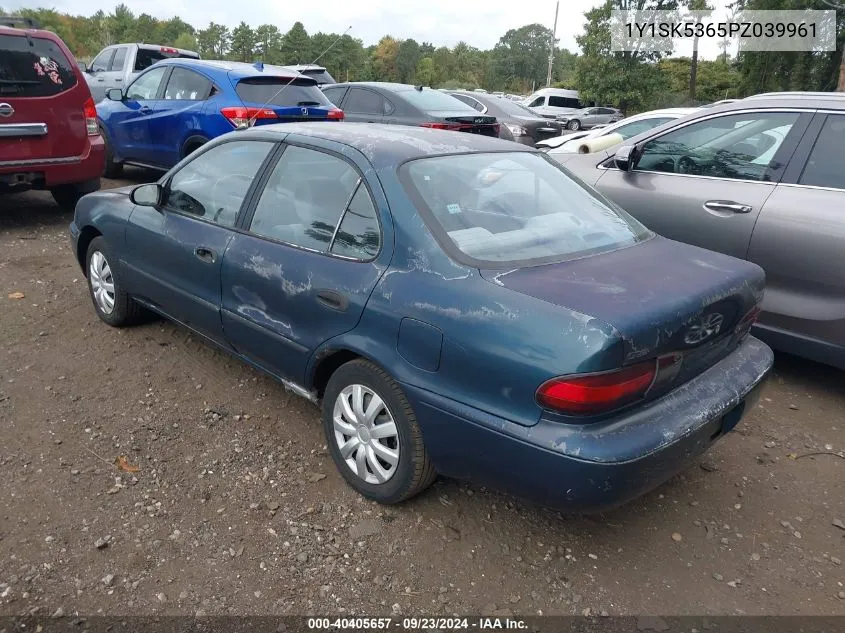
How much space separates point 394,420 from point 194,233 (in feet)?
5.57

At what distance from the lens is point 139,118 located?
8.46m

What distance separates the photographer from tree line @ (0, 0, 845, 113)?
2927 centimetres

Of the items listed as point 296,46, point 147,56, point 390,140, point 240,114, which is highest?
point 296,46

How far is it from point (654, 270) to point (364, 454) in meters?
1.44

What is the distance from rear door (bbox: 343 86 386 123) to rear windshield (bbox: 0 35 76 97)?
4130mm

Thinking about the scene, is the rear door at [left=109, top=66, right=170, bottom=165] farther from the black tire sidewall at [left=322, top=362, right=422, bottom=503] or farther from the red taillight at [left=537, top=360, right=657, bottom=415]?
the red taillight at [left=537, top=360, right=657, bottom=415]

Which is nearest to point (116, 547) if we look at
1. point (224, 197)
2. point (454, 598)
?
point (454, 598)

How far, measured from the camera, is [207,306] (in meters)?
3.55

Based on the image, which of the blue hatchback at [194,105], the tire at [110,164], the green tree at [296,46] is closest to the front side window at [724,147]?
the blue hatchback at [194,105]

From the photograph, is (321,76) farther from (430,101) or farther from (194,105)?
(194,105)

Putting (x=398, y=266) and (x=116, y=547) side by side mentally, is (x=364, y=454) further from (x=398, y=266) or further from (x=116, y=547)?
(x=116, y=547)

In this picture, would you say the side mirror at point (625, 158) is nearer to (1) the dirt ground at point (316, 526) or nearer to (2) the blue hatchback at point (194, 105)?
(1) the dirt ground at point (316, 526)

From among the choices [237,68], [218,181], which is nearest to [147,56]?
[237,68]

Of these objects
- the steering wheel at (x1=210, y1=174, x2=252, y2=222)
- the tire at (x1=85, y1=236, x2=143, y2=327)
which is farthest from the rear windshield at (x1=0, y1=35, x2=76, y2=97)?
the steering wheel at (x1=210, y1=174, x2=252, y2=222)
